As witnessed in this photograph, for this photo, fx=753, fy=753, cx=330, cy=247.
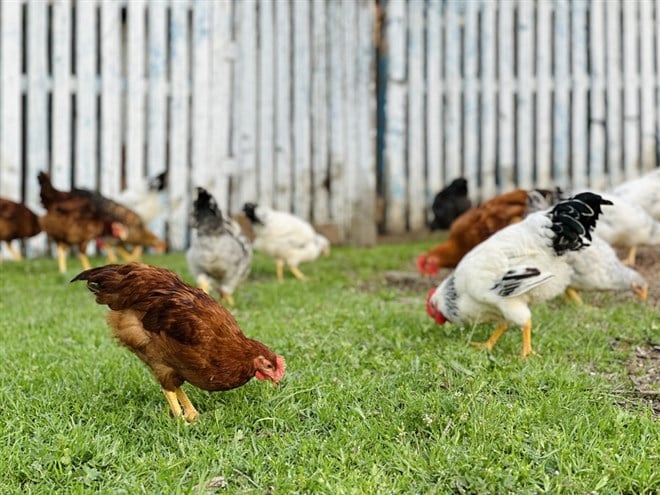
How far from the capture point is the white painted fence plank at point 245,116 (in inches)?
402

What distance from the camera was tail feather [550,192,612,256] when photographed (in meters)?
4.72

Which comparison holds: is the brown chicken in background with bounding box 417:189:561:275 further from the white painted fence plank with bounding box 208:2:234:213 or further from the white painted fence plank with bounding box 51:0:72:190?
the white painted fence plank with bounding box 51:0:72:190

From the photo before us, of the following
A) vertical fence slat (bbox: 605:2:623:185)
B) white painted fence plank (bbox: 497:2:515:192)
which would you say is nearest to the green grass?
white painted fence plank (bbox: 497:2:515:192)

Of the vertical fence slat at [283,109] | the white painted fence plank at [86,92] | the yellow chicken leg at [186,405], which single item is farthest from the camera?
the vertical fence slat at [283,109]

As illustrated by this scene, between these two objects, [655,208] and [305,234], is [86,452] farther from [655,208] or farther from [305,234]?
[655,208]

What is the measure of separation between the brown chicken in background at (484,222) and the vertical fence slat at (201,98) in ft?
12.9

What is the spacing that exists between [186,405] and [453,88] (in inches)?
315

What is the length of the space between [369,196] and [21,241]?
4.65 meters

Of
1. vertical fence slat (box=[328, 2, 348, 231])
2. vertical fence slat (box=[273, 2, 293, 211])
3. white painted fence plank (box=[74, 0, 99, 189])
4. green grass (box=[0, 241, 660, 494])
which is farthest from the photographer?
vertical fence slat (box=[328, 2, 348, 231])

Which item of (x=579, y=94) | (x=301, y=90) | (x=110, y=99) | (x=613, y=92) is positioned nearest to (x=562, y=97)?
(x=579, y=94)

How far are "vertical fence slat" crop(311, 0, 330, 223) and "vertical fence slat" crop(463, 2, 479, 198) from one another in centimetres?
203

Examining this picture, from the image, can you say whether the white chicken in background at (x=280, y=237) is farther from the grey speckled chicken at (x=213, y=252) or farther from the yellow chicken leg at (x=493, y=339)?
the yellow chicken leg at (x=493, y=339)

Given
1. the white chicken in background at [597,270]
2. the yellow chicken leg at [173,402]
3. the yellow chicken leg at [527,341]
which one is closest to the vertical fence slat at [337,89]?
the white chicken in background at [597,270]

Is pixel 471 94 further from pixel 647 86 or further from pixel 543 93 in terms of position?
pixel 647 86
